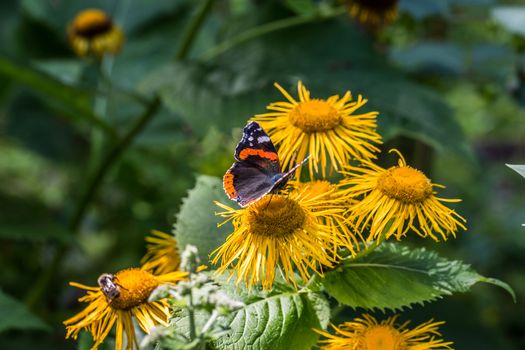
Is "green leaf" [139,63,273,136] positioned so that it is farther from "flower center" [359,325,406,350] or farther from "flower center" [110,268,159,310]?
"flower center" [359,325,406,350]

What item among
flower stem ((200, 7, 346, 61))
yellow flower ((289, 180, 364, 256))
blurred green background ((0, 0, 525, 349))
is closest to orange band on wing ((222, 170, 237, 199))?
yellow flower ((289, 180, 364, 256))

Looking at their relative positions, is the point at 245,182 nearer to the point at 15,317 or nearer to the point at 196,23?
the point at 15,317

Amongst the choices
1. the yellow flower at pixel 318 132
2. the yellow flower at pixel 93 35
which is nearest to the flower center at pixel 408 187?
the yellow flower at pixel 318 132

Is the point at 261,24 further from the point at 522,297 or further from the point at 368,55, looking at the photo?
the point at 522,297

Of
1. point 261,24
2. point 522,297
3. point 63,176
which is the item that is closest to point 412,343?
point 261,24

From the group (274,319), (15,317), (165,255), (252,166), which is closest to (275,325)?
(274,319)

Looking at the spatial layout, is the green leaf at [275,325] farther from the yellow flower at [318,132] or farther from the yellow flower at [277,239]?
the yellow flower at [318,132]
